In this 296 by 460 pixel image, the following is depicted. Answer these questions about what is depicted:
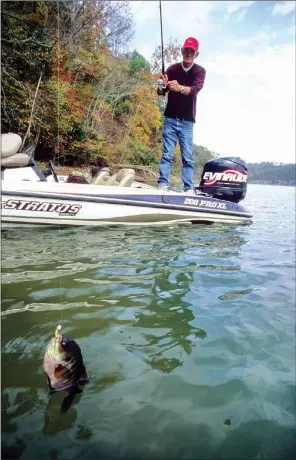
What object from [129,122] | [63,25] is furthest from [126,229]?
[129,122]

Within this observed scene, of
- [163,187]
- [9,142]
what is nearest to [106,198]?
[163,187]

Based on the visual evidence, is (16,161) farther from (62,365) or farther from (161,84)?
(62,365)

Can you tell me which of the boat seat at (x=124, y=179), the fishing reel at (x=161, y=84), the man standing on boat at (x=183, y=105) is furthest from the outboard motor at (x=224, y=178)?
the fishing reel at (x=161, y=84)

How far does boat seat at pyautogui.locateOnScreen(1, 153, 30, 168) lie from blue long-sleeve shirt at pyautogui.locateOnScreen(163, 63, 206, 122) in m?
2.60

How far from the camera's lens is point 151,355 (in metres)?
1.90

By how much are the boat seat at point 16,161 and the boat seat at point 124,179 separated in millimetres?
1645

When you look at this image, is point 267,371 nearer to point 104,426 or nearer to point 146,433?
point 146,433

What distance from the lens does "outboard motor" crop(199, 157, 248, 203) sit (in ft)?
21.9

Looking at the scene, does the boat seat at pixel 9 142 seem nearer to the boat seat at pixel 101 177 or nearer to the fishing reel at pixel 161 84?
the boat seat at pixel 101 177

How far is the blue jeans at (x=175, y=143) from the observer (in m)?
6.09

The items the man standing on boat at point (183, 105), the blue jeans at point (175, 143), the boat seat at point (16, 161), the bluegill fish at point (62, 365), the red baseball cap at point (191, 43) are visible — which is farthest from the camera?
the blue jeans at point (175, 143)

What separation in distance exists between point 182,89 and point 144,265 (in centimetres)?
335

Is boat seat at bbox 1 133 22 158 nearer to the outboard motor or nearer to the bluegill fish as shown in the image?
the bluegill fish

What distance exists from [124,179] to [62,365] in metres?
4.56
